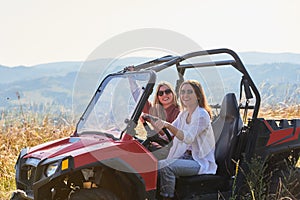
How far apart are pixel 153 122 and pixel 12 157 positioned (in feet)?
11.0

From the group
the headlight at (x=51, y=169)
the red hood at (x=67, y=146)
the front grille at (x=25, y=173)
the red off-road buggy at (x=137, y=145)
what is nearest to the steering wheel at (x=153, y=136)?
the red off-road buggy at (x=137, y=145)

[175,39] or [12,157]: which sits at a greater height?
[175,39]

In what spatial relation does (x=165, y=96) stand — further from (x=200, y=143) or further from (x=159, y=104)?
(x=200, y=143)

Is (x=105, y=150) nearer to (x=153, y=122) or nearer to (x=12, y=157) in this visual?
(x=153, y=122)

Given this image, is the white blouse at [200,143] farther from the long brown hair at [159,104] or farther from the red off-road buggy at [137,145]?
the long brown hair at [159,104]

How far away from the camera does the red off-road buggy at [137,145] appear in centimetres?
451

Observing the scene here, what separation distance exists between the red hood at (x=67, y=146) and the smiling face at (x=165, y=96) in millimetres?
1021

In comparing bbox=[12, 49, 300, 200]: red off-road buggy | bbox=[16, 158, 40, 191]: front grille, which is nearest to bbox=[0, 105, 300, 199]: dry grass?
bbox=[16, 158, 40, 191]: front grille

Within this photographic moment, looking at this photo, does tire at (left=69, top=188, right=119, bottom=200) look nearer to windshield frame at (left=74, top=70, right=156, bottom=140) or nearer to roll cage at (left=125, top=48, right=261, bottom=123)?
windshield frame at (left=74, top=70, right=156, bottom=140)

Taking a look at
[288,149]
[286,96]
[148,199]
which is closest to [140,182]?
[148,199]

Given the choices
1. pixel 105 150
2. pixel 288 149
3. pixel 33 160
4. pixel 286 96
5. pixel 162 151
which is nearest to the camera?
pixel 105 150

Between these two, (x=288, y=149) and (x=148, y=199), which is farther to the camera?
(x=288, y=149)

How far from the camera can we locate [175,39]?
5.44 metres

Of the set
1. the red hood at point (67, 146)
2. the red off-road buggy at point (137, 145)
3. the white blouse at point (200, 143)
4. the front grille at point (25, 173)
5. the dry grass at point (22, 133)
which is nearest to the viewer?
the red off-road buggy at point (137, 145)
